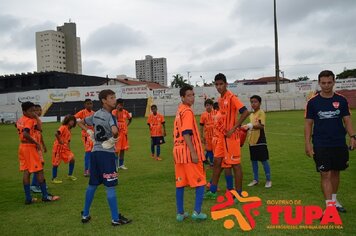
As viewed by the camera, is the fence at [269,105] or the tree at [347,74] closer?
the fence at [269,105]

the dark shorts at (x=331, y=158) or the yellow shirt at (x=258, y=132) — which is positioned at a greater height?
the yellow shirt at (x=258, y=132)

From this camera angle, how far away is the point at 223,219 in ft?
18.9

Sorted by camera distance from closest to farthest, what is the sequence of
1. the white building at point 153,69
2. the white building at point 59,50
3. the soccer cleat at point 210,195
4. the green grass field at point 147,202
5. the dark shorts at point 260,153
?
the green grass field at point 147,202
the soccer cleat at point 210,195
the dark shorts at point 260,153
the white building at point 59,50
the white building at point 153,69

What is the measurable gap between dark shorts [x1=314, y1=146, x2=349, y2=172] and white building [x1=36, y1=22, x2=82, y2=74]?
134 meters

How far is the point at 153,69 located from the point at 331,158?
15743 cm

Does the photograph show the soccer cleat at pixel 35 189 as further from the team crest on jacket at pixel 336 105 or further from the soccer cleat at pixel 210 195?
the team crest on jacket at pixel 336 105

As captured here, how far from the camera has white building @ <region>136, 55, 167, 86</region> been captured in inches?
6225

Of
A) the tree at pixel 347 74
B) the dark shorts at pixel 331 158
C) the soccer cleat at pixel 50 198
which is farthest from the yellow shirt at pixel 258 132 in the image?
the tree at pixel 347 74

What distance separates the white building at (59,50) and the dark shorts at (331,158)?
439 ft

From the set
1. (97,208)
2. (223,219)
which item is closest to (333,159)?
(223,219)

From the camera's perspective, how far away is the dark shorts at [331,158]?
5.62m

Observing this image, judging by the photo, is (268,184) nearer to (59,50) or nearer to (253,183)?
(253,183)

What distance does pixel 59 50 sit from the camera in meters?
131

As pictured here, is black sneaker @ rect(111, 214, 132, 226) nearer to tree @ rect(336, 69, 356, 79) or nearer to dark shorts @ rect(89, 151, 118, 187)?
dark shorts @ rect(89, 151, 118, 187)
